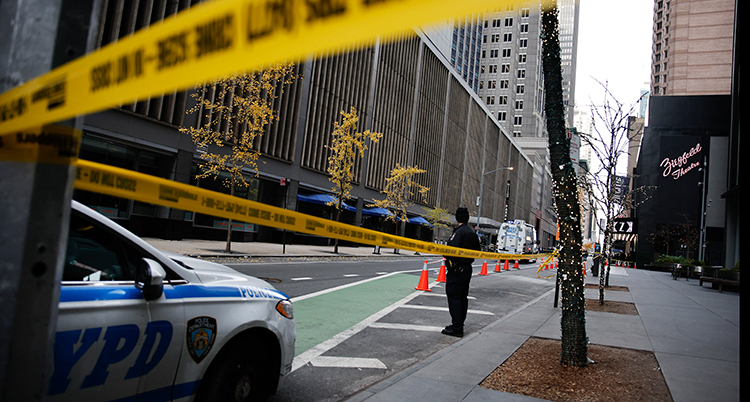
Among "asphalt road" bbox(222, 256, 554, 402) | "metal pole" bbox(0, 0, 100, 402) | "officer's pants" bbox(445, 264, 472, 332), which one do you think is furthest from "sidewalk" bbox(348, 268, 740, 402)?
"metal pole" bbox(0, 0, 100, 402)

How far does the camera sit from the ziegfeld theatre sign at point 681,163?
4466cm

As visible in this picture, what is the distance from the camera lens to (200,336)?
292 centimetres

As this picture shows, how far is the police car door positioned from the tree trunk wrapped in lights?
4.55 metres

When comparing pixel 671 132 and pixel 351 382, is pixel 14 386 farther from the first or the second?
pixel 671 132

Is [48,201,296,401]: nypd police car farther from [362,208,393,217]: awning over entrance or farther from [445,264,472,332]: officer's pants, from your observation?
[362,208,393,217]: awning over entrance

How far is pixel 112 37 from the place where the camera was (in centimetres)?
1947

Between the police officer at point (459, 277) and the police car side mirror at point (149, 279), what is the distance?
4.89m

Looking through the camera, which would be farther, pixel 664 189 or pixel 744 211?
pixel 664 189

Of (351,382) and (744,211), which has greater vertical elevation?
(744,211)

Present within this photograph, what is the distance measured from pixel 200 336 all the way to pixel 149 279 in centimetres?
57

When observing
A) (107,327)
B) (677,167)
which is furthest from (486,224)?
(107,327)

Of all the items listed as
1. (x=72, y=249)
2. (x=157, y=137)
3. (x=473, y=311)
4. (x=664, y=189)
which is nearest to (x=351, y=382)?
(x=72, y=249)

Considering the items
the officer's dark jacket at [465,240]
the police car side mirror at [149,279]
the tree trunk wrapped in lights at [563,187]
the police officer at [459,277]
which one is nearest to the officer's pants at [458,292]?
the police officer at [459,277]

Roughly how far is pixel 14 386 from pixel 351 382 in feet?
12.2
